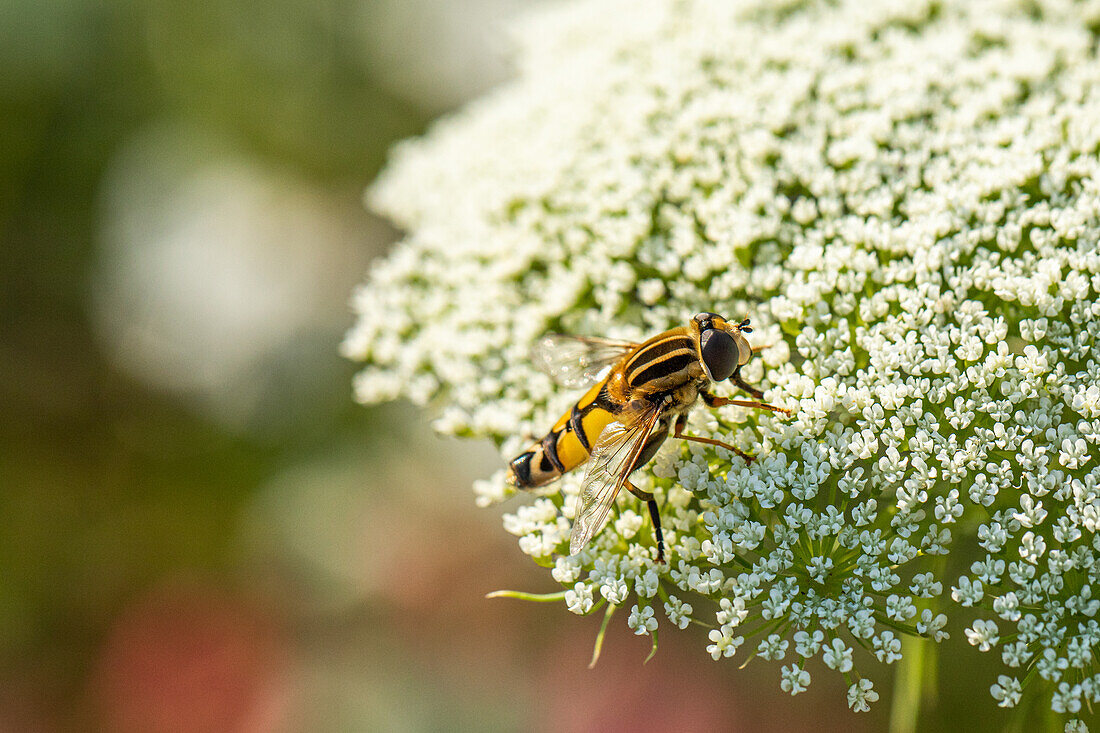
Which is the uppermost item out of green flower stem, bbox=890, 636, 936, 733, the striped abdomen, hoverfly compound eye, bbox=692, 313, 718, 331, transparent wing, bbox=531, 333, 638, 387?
transparent wing, bbox=531, 333, 638, 387

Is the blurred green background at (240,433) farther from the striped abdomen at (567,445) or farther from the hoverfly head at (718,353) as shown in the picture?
the hoverfly head at (718,353)

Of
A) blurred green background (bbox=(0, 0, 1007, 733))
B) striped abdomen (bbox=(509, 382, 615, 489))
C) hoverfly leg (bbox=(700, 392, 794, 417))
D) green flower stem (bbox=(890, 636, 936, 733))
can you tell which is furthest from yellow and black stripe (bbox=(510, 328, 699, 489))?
blurred green background (bbox=(0, 0, 1007, 733))

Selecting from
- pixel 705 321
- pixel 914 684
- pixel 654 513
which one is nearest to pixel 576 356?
pixel 705 321

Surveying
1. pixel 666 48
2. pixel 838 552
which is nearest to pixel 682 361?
pixel 838 552

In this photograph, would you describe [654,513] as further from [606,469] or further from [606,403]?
[606,403]

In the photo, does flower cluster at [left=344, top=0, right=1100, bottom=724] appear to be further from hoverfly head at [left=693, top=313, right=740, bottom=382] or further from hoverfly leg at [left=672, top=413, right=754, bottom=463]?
hoverfly head at [left=693, top=313, right=740, bottom=382]

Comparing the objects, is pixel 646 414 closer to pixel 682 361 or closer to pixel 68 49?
pixel 682 361

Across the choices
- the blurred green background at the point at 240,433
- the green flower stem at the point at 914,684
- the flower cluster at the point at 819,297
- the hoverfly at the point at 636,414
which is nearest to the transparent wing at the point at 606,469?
the hoverfly at the point at 636,414
